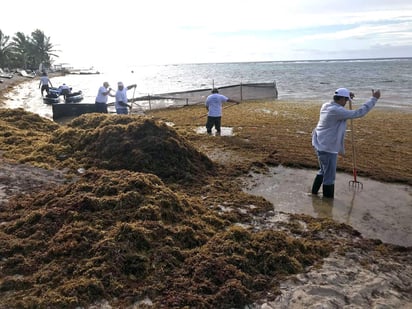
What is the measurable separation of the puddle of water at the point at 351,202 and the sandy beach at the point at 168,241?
0.83ft

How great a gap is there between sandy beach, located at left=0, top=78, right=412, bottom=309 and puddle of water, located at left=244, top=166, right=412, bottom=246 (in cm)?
25

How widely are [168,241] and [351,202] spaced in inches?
131

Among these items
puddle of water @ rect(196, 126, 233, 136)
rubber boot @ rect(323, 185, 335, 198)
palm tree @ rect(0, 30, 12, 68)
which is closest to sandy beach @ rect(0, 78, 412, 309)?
rubber boot @ rect(323, 185, 335, 198)

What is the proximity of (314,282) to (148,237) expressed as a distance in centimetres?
186

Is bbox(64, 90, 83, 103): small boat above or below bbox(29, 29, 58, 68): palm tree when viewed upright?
below

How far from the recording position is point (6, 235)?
4293mm

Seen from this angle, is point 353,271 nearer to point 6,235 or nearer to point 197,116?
point 6,235

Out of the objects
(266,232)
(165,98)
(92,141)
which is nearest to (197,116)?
(165,98)

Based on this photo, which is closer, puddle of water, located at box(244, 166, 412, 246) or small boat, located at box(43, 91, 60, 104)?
puddle of water, located at box(244, 166, 412, 246)

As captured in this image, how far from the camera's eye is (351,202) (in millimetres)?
5961

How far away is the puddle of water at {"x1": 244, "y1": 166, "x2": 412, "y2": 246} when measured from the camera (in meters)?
5.10

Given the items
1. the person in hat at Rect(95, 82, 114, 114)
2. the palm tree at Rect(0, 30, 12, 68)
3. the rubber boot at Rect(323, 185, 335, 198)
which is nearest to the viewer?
the rubber boot at Rect(323, 185, 335, 198)

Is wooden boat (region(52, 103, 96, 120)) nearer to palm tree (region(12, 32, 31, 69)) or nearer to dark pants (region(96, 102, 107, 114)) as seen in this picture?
dark pants (region(96, 102, 107, 114))

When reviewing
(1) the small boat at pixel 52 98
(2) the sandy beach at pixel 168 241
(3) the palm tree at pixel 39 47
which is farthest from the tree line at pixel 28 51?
(2) the sandy beach at pixel 168 241
